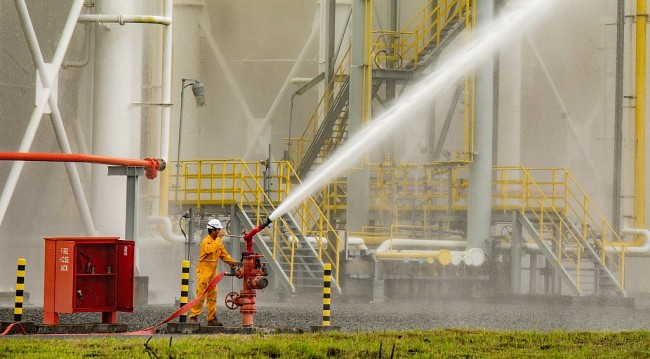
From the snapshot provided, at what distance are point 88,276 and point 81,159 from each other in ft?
13.5

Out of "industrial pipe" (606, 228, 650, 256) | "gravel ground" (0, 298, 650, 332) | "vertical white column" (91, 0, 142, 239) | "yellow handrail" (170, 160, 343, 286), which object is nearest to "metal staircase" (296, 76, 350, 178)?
"yellow handrail" (170, 160, 343, 286)

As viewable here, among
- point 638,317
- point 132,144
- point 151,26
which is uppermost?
point 151,26

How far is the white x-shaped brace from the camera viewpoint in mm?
22391

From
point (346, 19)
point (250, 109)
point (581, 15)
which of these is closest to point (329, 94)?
point (346, 19)

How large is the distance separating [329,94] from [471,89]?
213 inches

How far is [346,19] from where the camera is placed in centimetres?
3384

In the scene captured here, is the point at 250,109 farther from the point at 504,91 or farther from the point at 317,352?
the point at 317,352

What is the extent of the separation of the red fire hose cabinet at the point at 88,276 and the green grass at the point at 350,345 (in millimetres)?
1293

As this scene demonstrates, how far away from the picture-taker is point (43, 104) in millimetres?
22891

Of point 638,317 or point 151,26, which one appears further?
point 151,26

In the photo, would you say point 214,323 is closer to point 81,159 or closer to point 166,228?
point 81,159

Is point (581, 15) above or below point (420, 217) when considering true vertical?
above

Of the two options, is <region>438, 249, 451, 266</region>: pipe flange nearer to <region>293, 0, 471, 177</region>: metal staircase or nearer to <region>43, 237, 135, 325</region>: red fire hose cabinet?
<region>293, 0, 471, 177</region>: metal staircase

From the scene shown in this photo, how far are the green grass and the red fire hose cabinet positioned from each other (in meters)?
1.29
